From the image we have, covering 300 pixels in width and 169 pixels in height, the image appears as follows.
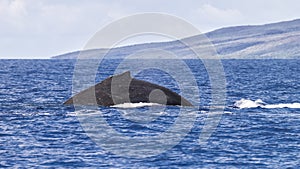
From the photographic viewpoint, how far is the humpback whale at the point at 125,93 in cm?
4147

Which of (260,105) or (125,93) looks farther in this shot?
(260,105)

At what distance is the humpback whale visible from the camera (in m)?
41.5

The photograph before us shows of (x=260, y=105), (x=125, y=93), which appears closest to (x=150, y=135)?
(x=125, y=93)

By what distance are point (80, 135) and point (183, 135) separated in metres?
4.72

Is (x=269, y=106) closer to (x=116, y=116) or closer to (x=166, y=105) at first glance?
(x=166, y=105)

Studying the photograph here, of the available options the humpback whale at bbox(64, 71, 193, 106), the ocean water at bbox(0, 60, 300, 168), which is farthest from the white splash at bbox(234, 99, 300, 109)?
the humpback whale at bbox(64, 71, 193, 106)

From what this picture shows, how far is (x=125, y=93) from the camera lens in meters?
41.6

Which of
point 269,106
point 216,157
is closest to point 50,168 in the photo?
point 216,157

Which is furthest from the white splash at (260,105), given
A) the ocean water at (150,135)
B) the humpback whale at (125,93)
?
the humpback whale at (125,93)

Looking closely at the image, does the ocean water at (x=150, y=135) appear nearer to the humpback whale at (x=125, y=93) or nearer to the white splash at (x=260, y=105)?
the white splash at (x=260, y=105)

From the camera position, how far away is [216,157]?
83.7 ft

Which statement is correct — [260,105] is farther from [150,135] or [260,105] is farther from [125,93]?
[150,135]

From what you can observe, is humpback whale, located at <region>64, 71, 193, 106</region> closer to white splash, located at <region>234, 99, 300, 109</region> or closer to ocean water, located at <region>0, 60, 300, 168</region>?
ocean water, located at <region>0, 60, 300, 168</region>

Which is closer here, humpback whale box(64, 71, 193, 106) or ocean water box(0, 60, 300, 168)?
ocean water box(0, 60, 300, 168)
